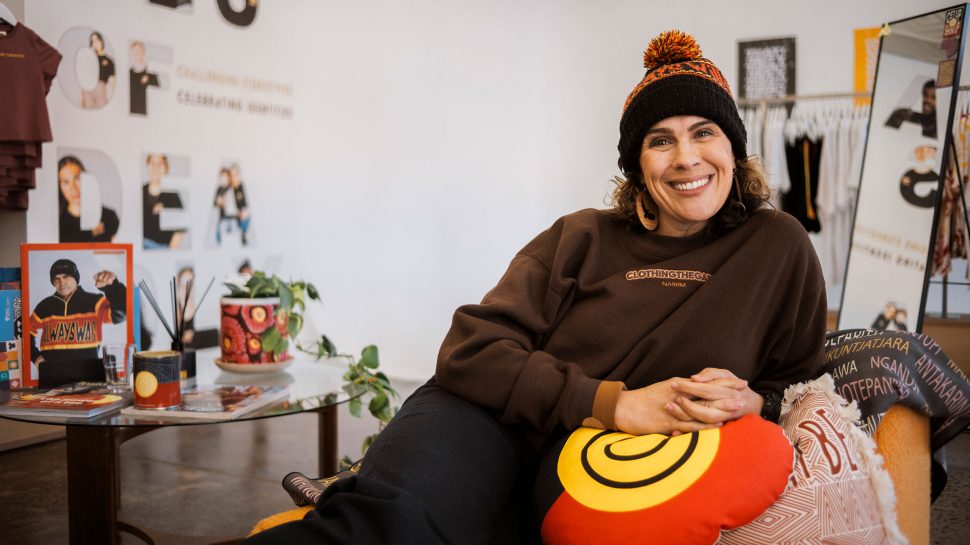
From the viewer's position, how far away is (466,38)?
4.65 m

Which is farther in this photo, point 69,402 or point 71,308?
point 71,308

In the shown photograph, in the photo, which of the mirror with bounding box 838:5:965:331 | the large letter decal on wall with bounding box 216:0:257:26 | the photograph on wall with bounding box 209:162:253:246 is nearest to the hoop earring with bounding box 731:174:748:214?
the mirror with bounding box 838:5:965:331

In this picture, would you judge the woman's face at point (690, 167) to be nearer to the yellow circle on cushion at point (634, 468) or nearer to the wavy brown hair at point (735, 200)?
the wavy brown hair at point (735, 200)

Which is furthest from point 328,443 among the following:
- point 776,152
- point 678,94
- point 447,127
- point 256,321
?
point 776,152

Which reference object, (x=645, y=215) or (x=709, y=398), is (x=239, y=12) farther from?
(x=709, y=398)

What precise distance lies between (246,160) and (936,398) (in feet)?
11.2

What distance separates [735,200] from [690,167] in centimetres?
14

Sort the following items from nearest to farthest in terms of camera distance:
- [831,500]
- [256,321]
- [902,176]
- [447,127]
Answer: [831,500] → [256,321] → [902,176] → [447,127]

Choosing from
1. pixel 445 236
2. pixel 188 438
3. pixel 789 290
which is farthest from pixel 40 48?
pixel 789 290

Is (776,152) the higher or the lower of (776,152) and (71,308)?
the higher

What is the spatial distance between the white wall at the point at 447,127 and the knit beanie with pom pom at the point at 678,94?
2913mm

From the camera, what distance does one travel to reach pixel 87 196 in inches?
127

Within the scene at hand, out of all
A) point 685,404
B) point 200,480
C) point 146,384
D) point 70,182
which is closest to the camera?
point 685,404

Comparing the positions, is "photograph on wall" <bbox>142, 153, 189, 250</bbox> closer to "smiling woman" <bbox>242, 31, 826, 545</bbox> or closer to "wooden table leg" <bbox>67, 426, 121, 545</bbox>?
"wooden table leg" <bbox>67, 426, 121, 545</bbox>
